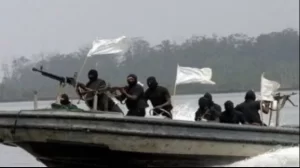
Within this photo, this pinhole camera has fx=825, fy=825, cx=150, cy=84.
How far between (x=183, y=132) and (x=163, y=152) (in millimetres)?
483

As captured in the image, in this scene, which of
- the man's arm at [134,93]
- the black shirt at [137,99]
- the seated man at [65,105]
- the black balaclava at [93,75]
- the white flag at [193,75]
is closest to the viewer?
the seated man at [65,105]

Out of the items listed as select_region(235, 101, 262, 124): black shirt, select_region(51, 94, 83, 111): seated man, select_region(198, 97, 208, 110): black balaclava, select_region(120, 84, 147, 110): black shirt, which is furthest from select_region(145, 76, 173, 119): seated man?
Result: select_region(235, 101, 262, 124): black shirt

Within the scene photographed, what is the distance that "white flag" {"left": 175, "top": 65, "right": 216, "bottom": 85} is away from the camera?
1555 centimetres

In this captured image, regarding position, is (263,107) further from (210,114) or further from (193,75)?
(193,75)

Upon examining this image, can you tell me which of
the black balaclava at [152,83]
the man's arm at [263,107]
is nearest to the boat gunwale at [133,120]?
the man's arm at [263,107]

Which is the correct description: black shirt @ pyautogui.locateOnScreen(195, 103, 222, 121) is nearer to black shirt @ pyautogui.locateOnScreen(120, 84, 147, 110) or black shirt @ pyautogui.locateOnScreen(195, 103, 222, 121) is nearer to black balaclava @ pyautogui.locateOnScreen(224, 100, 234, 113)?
black balaclava @ pyautogui.locateOnScreen(224, 100, 234, 113)

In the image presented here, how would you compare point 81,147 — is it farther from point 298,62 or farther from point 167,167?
point 298,62

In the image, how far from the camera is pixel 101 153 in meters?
13.2

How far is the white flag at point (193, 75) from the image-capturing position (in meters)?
Result: 15.5

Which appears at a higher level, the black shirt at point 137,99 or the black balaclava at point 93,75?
the black balaclava at point 93,75

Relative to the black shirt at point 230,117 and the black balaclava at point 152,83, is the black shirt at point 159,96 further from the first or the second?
the black shirt at point 230,117

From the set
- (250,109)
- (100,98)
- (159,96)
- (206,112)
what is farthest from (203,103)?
(100,98)

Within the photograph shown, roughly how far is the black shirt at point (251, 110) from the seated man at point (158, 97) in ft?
4.82

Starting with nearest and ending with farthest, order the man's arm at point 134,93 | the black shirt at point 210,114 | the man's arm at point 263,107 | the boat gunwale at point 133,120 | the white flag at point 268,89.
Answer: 1. the boat gunwale at point 133,120
2. the man's arm at point 134,93
3. the black shirt at point 210,114
4. the man's arm at point 263,107
5. the white flag at point 268,89
